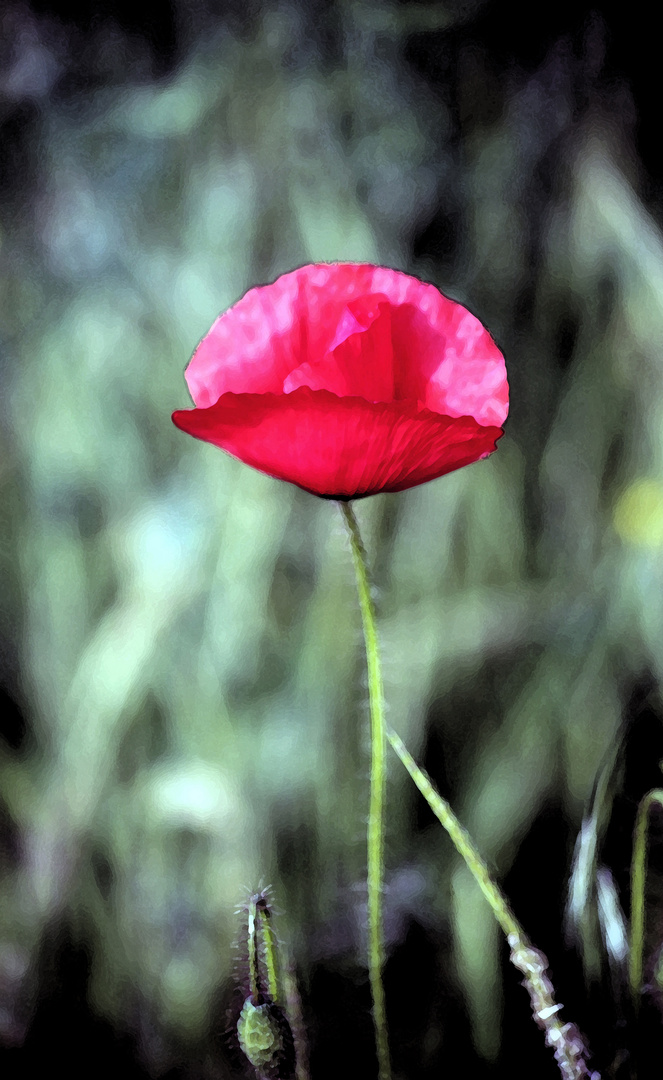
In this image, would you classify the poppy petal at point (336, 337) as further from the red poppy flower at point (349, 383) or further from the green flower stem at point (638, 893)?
the green flower stem at point (638, 893)

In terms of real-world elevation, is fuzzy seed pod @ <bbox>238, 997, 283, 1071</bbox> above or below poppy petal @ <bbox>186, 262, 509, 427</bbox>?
below

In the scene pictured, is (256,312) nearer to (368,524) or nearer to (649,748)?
(368,524)

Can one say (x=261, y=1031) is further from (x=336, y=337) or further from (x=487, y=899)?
(x=336, y=337)

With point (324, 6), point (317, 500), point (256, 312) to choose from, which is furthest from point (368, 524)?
point (324, 6)

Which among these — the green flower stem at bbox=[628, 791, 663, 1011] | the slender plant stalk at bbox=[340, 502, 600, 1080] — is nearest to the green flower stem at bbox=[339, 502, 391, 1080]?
the slender plant stalk at bbox=[340, 502, 600, 1080]

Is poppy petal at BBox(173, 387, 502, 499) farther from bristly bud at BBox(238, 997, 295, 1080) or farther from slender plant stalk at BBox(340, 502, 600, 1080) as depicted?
bristly bud at BBox(238, 997, 295, 1080)

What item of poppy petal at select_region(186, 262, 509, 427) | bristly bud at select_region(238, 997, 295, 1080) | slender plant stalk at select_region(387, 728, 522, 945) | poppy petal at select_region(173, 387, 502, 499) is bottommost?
bristly bud at select_region(238, 997, 295, 1080)

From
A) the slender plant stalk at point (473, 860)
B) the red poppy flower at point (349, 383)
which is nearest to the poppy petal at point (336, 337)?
the red poppy flower at point (349, 383)
